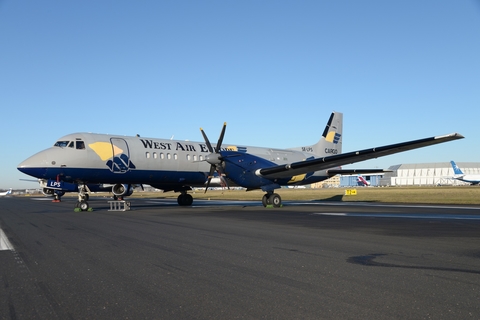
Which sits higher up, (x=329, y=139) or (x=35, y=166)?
(x=329, y=139)

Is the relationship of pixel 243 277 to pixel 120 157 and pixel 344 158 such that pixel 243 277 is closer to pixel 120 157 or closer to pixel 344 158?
pixel 344 158

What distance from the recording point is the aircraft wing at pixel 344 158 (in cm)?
2003

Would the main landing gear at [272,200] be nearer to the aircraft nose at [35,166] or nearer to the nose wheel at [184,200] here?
the nose wheel at [184,200]

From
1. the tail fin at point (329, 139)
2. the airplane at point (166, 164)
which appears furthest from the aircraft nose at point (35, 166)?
the tail fin at point (329, 139)

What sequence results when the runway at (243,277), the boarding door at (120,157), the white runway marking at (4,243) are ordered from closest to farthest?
the runway at (243,277)
the white runway marking at (4,243)
the boarding door at (120,157)

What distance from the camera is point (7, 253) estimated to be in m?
8.94

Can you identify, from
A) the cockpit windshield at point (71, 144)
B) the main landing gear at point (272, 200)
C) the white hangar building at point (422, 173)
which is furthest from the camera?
the white hangar building at point (422, 173)

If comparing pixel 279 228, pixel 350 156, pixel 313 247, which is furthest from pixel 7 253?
pixel 350 156

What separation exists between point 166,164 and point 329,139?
15189 millimetres

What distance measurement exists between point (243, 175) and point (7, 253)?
17.8 metres

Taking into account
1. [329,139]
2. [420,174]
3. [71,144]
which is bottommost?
[71,144]

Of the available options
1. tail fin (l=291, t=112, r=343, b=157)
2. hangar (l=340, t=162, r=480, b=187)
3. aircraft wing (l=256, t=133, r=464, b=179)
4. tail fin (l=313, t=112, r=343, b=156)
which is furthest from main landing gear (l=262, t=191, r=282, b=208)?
hangar (l=340, t=162, r=480, b=187)

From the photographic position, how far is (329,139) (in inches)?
1406

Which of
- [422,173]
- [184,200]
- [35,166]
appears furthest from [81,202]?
[422,173]
